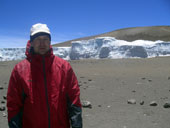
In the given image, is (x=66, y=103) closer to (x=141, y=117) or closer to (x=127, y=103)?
(x=141, y=117)

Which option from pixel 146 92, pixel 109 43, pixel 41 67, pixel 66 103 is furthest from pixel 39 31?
pixel 109 43

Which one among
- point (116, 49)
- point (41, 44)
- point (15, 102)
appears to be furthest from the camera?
point (116, 49)

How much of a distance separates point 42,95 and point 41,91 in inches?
1.5

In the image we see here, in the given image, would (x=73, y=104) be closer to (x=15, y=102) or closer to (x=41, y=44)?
(x=15, y=102)

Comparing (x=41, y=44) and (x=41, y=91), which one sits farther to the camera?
(x=41, y=44)

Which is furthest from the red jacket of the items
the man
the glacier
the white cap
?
the glacier

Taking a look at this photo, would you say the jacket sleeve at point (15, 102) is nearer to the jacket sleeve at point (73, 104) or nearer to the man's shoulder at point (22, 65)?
the man's shoulder at point (22, 65)

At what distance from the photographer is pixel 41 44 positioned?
2.06m

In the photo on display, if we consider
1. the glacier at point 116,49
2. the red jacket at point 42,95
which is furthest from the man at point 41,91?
the glacier at point 116,49

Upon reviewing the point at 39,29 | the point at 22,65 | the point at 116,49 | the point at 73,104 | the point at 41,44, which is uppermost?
the point at 116,49

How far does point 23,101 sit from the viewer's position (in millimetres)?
1967

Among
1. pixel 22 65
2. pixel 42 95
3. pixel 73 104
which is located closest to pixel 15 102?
pixel 42 95

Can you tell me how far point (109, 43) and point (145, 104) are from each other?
81.8 ft

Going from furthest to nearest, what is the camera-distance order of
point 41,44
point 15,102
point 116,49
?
point 116,49
point 41,44
point 15,102
